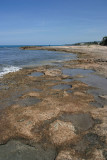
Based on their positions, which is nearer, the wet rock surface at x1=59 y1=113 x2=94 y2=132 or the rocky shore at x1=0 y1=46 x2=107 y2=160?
the rocky shore at x1=0 y1=46 x2=107 y2=160

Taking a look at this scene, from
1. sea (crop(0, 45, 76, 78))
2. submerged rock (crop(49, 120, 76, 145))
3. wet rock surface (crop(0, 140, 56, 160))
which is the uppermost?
sea (crop(0, 45, 76, 78))

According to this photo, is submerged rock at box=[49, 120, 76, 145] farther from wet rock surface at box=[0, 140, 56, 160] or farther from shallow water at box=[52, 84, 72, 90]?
shallow water at box=[52, 84, 72, 90]

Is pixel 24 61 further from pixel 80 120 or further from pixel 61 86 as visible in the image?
pixel 80 120

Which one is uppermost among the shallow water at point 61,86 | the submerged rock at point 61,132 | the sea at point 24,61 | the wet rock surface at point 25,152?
the sea at point 24,61

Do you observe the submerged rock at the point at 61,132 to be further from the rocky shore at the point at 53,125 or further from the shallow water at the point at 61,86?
the shallow water at the point at 61,86

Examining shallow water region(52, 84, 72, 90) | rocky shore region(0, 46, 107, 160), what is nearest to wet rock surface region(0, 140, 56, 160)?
rocky shore region(0, 46, 107, 160)

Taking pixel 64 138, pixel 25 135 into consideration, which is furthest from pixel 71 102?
pixel 25 135

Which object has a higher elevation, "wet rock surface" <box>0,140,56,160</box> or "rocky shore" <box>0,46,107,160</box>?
"rocky shore" <box>0,46,107,160</box>

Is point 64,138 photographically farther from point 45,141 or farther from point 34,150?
point 34,150

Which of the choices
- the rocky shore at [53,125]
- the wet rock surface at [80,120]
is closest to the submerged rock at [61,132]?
the rocky shore at [53,125]

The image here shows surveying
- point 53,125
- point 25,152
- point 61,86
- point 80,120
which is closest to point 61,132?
point 53,125

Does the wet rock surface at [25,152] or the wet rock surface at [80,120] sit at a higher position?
the wet rock surface at [80,120]

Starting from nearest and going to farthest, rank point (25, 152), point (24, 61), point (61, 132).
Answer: point (25, 152) → point (61, 132) → point (24, 61)

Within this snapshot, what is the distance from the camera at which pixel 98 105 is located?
6113mm
